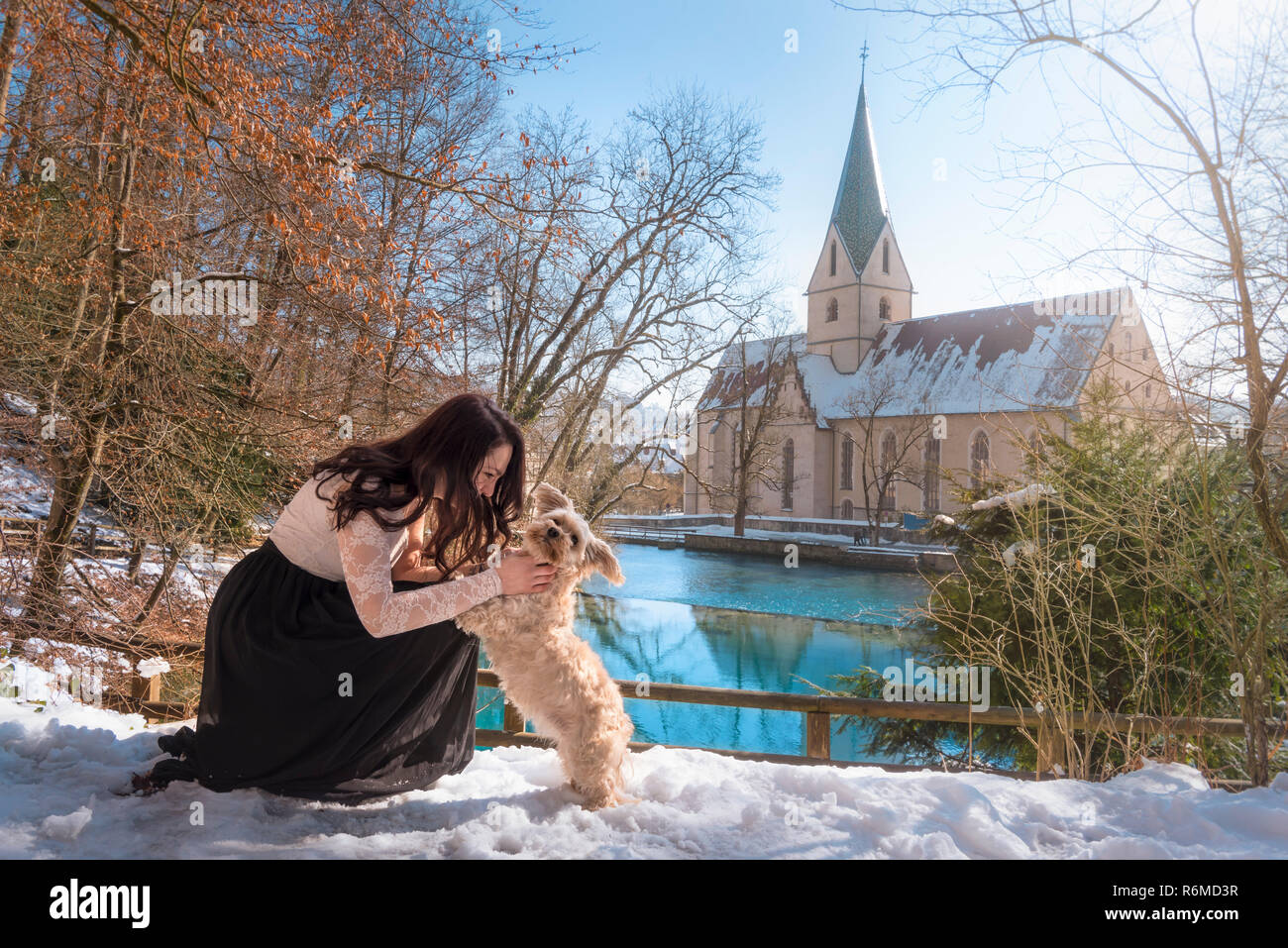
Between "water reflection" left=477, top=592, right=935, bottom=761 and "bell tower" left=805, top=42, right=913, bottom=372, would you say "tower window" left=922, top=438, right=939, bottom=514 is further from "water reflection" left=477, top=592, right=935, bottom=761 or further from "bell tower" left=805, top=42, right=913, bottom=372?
"water reflection" left=477, top=592, right=935, bottom=761

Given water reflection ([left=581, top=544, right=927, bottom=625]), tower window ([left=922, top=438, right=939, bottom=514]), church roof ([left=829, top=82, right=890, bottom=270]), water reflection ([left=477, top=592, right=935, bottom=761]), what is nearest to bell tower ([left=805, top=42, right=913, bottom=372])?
church roof ([left=829, top=82, right=890, bottom=270])

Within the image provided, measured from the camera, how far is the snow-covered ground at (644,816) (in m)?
2.38

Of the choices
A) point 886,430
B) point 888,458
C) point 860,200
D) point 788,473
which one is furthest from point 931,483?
point 860,200

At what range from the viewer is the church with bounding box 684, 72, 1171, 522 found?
38.5 m

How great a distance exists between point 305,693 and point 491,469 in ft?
3.37

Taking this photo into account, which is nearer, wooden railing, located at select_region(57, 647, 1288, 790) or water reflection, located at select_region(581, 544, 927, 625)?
wooden railing, located at select_region(57, 647, 1288, 790)

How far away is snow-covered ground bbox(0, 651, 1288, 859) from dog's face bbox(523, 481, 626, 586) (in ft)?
2.87

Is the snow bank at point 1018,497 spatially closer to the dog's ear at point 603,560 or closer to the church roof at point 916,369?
the dog's ear at point 603,560

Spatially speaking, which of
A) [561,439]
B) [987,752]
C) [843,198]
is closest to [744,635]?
[561,439]

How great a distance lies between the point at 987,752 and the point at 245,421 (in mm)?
8328

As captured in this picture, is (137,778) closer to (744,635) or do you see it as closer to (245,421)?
(245,421)

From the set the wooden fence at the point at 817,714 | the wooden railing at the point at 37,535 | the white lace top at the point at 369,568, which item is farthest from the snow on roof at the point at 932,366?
the white lace top at the point at 369,568

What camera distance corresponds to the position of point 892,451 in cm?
4131

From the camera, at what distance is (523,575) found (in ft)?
8.87
